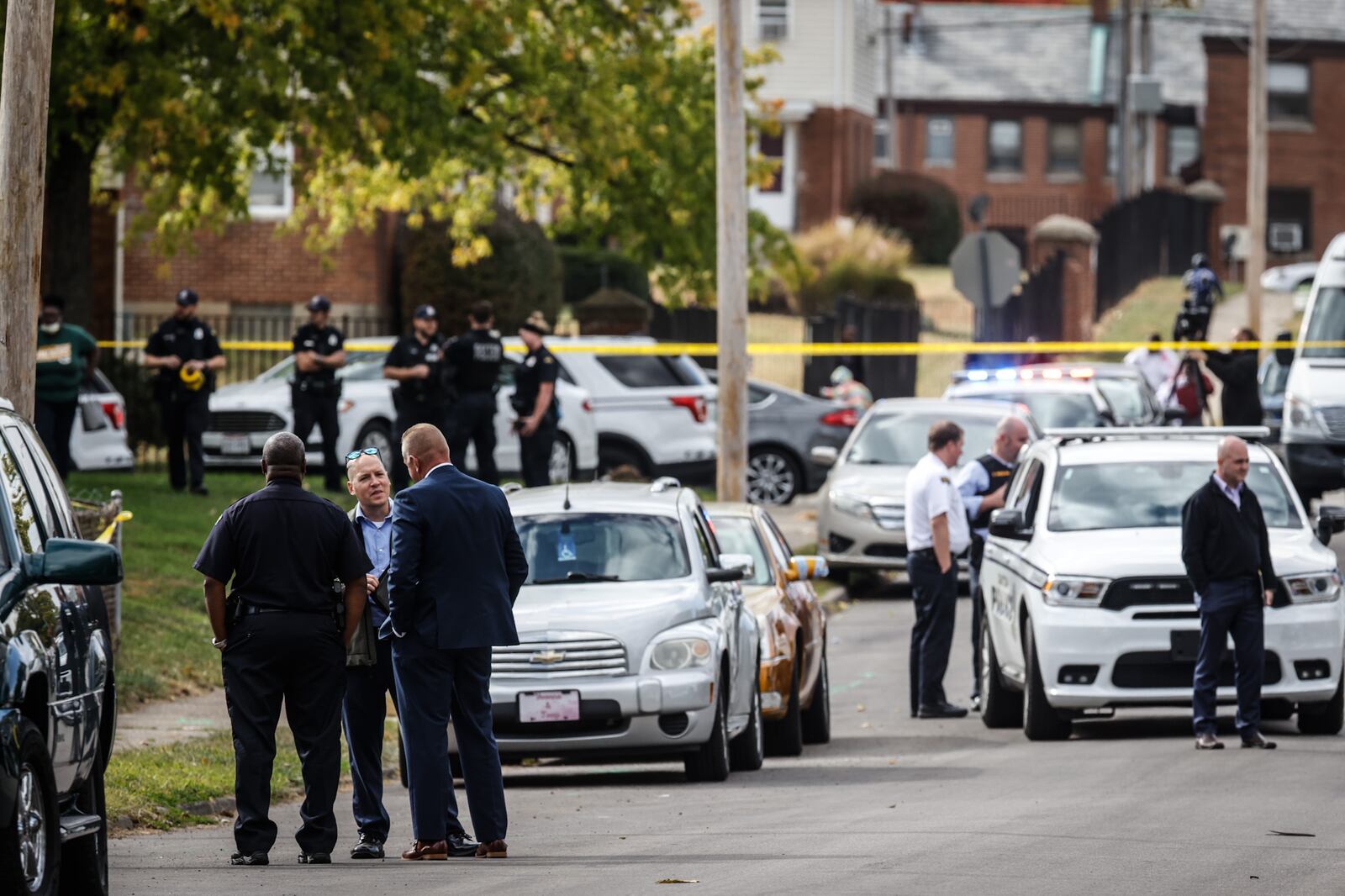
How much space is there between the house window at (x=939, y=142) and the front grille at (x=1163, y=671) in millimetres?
61061

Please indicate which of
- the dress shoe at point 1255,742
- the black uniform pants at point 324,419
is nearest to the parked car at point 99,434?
the black uniform pants at point 324,419

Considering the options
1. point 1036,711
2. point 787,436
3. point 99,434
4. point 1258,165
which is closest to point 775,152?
point 1258,165

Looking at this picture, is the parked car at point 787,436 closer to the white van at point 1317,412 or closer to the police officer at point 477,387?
the white van at point 1317,412

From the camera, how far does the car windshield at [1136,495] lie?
49.8ft

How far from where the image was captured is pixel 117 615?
51.5 ft

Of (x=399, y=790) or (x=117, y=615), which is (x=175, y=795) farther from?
(x=117, y=615)

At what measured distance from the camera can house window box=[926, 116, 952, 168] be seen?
74.6 meters

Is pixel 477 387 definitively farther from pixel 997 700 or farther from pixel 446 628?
pixel 446 628

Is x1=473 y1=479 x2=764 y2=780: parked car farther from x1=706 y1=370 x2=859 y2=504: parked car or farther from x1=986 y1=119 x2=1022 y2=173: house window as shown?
x1=986 y1=119 x2=1022 y2=173: house window

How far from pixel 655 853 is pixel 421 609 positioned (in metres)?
1.38

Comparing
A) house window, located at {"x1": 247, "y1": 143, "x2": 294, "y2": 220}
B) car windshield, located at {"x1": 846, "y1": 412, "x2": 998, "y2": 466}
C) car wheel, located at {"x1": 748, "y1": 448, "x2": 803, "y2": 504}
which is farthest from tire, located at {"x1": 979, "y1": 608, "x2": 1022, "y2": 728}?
house window, located at {"x1": 247, "y1": 143, "x2": 294, "y2": 220}

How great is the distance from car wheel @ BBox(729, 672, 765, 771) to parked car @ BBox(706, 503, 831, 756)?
46 cm

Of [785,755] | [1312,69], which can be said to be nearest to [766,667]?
[785,755]

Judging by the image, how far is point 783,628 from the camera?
14.5 metres
